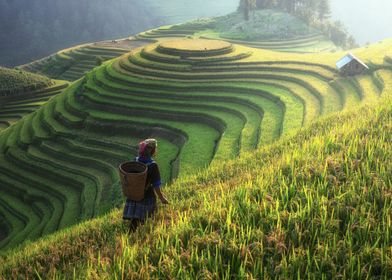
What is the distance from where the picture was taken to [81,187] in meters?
22.4

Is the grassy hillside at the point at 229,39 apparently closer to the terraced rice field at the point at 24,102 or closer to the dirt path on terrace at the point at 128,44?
the dirt path on terrace at the point at 128,44

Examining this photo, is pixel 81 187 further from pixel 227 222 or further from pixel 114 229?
pixel 227 222

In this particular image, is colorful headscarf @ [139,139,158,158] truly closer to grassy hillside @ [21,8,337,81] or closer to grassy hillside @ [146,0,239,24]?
grassy hillside @ [21,8,337,81]

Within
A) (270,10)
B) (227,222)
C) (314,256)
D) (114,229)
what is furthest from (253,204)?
(270,10)

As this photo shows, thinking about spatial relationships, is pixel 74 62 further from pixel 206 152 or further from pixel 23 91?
pixel 206 152

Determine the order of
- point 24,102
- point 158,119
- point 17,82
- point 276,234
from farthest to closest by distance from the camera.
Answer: point 17,82
point 24,102
point 158,119
point 276,234

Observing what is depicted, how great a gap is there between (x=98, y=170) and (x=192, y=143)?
6282 millimetres

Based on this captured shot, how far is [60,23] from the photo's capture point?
141m

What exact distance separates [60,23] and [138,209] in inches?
5917

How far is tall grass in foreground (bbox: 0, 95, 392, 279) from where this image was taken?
4359 millimetres

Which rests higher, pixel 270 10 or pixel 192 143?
pixel 270 10

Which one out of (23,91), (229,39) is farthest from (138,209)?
(229,39)

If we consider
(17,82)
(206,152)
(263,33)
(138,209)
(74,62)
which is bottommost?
(206,152)

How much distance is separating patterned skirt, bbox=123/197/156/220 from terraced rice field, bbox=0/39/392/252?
452 inches
